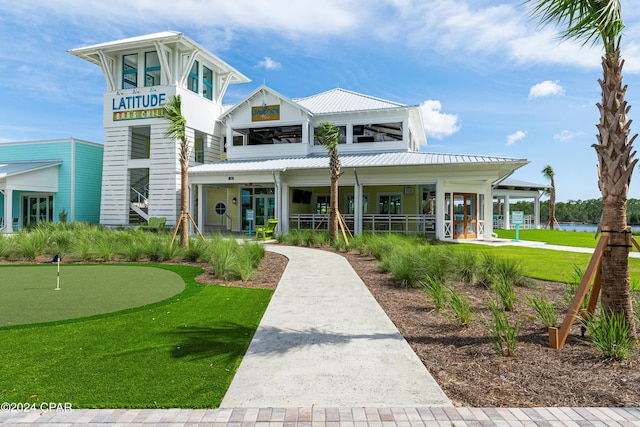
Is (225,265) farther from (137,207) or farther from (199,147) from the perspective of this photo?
(199,147)

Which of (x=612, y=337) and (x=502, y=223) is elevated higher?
(x=502, y=223)

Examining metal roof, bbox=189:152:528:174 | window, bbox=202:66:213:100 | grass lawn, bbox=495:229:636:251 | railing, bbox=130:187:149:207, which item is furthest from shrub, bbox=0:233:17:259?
grass lawn, bbox=495:229:636:251

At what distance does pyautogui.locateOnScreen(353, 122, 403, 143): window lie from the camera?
22359 mm

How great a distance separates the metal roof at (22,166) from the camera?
905 inches

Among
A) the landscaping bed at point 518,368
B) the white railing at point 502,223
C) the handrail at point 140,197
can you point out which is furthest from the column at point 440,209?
the handrail at point 140,197

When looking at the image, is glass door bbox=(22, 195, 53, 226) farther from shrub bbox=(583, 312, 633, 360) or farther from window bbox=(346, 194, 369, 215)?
shrub bbox=(583, 312, 633, 360)

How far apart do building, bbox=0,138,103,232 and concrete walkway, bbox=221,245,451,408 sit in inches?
941

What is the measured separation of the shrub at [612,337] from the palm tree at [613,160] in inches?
7.4

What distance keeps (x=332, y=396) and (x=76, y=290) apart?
6.29 meters

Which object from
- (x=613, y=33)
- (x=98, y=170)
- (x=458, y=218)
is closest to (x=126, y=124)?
(x=98, y=170)

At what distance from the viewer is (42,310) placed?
5980mm

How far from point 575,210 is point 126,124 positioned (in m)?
69.4

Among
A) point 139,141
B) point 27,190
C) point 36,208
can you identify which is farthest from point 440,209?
point 36,208

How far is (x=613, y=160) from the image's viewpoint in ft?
15.0
